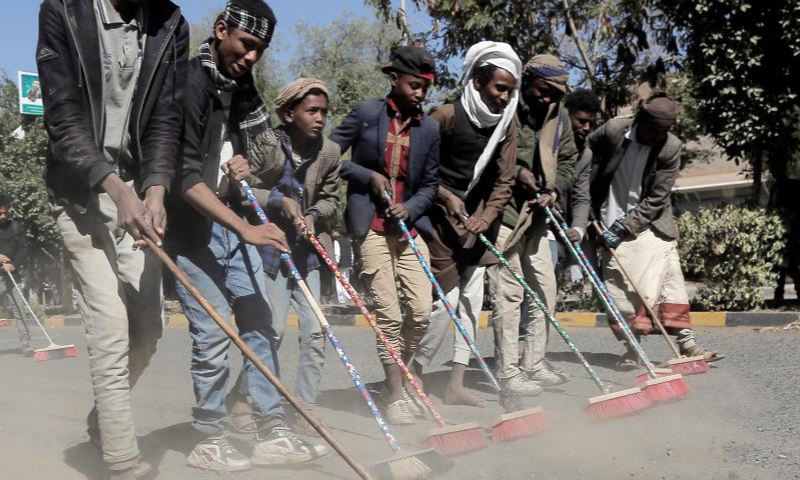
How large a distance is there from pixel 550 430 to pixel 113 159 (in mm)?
2491

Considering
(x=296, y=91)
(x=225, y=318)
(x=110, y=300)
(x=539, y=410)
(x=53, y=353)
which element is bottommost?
(x=53, y=353)

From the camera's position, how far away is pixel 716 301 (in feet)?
32.9

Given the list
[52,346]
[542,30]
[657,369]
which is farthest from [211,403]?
[542,30]

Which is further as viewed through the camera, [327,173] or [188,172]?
[327,173]

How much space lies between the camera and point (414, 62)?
203 inches

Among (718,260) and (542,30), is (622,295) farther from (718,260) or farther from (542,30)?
(542,30)

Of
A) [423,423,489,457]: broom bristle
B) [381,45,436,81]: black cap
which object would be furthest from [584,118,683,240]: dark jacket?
[423,423,489,457]: broom bristle

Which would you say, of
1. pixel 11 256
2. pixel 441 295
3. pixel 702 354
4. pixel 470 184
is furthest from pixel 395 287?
pixel 11 256

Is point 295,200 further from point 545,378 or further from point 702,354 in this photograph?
point 702,354

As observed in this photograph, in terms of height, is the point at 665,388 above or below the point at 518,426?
below

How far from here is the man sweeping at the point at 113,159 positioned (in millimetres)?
3424

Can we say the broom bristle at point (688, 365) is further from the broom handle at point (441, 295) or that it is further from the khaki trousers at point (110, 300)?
the khaki trousers at point (110, 300)

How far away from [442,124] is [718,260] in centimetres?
543

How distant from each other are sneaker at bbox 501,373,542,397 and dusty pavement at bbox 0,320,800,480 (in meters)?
0.10
